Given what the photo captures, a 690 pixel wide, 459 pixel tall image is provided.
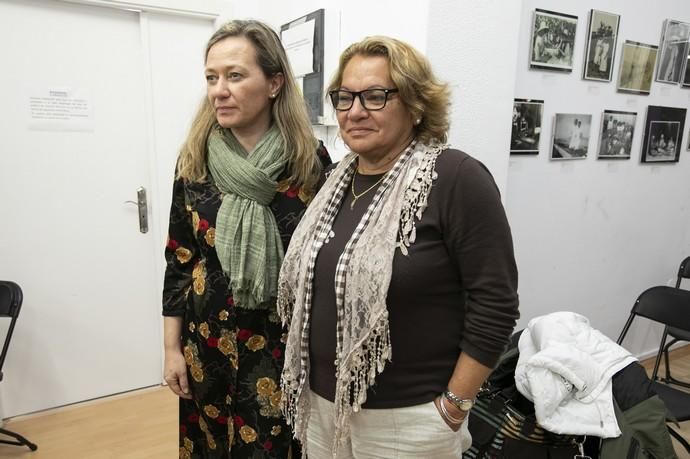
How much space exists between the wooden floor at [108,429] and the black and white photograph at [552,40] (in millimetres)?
1869

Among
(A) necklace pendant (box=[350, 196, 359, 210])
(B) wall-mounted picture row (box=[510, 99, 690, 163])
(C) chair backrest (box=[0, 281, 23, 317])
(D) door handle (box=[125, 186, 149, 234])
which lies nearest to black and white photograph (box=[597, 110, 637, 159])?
(B) wall-mounted picture row (box=[510, 99, 690, 163])

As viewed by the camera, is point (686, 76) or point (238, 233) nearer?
point (238, 233)

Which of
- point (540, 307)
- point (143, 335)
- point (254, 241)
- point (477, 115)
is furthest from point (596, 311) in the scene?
point (143, 335)

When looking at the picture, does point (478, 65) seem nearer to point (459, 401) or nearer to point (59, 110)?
point (459, 401)

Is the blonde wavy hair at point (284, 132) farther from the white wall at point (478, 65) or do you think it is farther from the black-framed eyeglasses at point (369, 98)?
the white wall at point (478, 65)

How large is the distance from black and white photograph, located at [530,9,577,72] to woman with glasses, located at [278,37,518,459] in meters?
1.32

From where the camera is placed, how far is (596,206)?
2525 millimetres

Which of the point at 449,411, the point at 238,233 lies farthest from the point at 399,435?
the point at 238,233

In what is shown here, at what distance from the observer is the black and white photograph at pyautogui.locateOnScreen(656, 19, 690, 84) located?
2.58 metres

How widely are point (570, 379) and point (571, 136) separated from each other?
4.38 feet

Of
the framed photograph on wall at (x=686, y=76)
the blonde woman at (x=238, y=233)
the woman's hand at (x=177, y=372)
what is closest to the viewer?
the blonde woman at (x=238, y=233)

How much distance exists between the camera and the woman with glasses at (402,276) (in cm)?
94

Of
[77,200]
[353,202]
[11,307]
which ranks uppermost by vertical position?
[353,202]

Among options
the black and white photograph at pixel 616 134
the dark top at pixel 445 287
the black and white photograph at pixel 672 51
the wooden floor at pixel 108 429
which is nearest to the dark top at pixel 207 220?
the dark top at pixel 445 287
